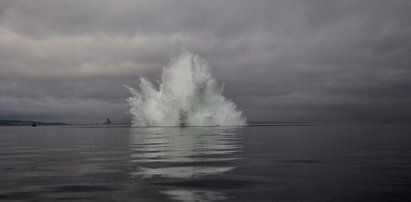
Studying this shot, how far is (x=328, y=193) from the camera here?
1426 centimetres

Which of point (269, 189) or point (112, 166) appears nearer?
point (269, 189)

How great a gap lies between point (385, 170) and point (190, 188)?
10874mm

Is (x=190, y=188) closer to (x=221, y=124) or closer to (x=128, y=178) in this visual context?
(x=128, y=178)

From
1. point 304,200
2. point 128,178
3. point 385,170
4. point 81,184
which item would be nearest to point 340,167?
point 385,170

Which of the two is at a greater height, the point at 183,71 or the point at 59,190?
the point at 183,71

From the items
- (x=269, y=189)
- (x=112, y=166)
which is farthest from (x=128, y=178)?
(x=269, y=189)

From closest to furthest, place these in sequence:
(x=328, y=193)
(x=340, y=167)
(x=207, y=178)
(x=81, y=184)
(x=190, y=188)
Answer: (x=328, y=193), (x=190, y=188), (x=81, y=184), (x=207, y=178), (x=340, y=167)

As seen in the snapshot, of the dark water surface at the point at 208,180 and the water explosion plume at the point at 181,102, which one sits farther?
the water explosion plume at the point at 181,102

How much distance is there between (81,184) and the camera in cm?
1645

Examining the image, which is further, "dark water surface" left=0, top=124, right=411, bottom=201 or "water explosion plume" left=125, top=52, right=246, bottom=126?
"water explosion plume" left=125, top=52, right=246, bottom=126

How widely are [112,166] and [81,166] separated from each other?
182cm

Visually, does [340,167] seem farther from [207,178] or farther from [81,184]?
[81,184]

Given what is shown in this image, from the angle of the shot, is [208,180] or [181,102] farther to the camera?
[181,102]

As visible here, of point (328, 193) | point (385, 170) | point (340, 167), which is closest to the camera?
point (328, 193)
